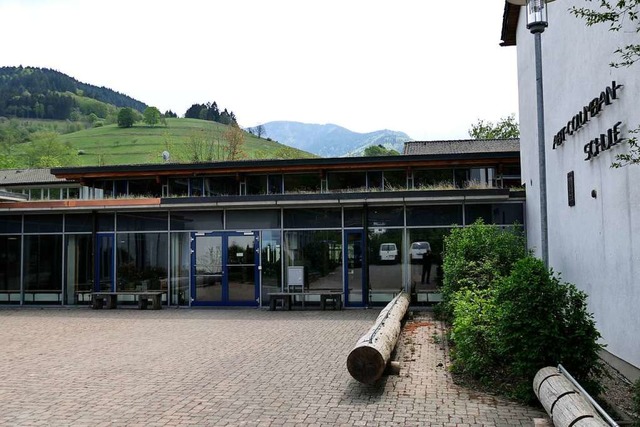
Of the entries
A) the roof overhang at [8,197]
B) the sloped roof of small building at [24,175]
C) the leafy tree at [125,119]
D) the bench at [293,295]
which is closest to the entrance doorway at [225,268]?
the bench at [293,295]

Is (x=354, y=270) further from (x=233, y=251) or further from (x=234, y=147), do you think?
(x=234, y=147)

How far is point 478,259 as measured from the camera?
1262 centimetres

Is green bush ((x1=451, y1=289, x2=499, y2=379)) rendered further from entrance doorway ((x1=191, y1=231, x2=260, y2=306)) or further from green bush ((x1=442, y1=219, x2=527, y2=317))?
entrance doorway ((x1=191, y1=231, x2=260, y2=306))

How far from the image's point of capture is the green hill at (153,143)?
82438 mm

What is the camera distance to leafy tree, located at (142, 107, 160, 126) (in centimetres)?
11388

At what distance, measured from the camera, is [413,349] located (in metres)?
10.5

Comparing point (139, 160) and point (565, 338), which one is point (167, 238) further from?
point (139, 160)

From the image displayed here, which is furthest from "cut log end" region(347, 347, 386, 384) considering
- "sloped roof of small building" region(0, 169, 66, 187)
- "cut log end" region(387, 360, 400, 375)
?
"sloped roof of small building" region(0, 169, 66, 187)

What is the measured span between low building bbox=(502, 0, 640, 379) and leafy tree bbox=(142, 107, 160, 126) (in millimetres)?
108093

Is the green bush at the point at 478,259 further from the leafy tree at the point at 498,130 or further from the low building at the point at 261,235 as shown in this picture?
the leafy tree at the point at 498,130

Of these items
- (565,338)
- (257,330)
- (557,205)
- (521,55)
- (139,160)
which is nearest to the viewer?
(565,338)

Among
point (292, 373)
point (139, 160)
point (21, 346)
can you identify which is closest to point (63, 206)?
point (21, 346)

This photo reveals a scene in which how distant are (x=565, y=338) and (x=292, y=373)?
381 cm

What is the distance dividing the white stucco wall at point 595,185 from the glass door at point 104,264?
41.8 ft
